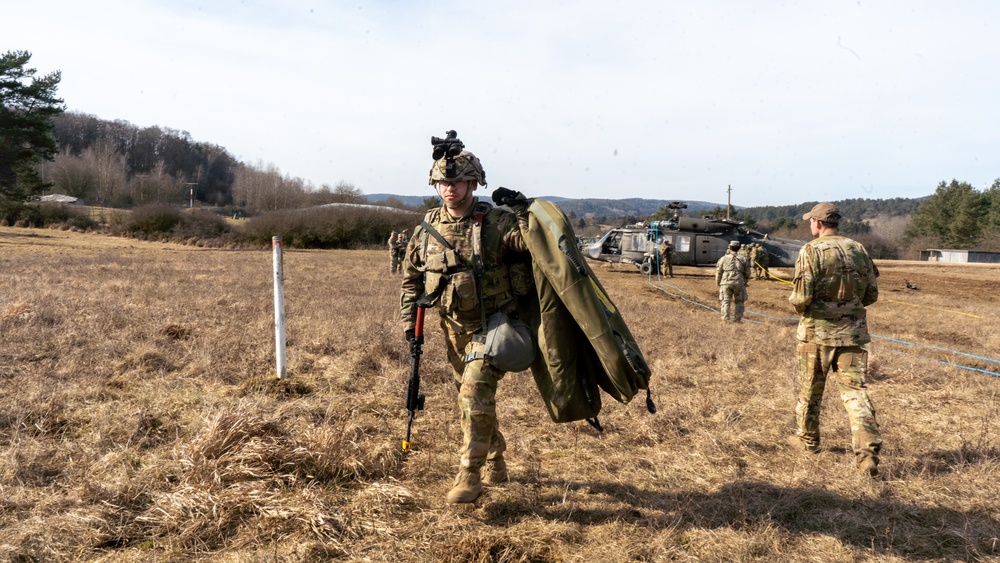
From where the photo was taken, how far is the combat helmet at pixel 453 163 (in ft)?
12.4

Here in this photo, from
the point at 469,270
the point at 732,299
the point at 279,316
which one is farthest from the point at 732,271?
the point at 469,270

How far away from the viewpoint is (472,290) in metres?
3.76

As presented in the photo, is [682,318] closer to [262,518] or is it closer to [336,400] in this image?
[336,400]

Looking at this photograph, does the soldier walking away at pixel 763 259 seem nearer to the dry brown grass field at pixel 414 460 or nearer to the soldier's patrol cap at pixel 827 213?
the dry brown grass field at pixel 414 460

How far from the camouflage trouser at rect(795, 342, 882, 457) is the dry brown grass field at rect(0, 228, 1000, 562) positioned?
222 mm

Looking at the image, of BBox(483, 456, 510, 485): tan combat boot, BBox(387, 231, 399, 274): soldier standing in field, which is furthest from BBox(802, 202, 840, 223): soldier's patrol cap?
BBox(387, 231, 399, 274): soldier standing in field

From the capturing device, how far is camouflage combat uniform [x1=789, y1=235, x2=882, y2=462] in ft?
15.4

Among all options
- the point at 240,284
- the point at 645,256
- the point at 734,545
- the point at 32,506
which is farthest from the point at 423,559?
the point at 645,256

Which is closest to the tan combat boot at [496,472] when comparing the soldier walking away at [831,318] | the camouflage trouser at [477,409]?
the camouflage trouser at [477,409]

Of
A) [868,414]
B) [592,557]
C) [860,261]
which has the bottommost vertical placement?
[592,557]

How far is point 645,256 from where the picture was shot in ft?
75.4

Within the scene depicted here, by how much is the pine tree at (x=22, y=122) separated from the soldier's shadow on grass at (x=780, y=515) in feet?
142

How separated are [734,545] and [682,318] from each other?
29.4 ft

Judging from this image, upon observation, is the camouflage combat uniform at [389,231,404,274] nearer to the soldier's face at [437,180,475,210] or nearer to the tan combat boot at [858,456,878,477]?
the soldier's face at [437,180,475,210]
